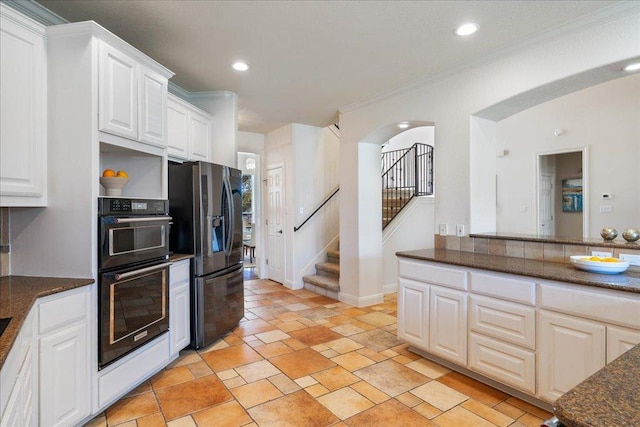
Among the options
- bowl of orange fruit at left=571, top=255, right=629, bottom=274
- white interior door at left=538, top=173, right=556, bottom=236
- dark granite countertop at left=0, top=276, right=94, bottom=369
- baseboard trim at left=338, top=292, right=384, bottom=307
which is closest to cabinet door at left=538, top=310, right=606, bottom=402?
bowl of orange fruit at left=571, top=255, right=629, bottom=274

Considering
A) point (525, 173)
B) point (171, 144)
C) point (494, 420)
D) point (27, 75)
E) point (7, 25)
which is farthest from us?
point (525, 173)

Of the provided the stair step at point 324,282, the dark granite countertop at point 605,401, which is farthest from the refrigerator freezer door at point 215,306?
the dark granite countertop at point 605,401

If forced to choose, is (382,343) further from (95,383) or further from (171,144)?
(171,144)

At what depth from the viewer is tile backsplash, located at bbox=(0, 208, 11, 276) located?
214 cm

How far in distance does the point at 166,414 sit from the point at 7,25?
2436 mm

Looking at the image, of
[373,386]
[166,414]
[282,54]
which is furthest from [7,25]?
[373,386]

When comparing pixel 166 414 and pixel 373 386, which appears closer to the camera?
pixel 166 414

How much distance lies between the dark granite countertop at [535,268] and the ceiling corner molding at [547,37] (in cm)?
171

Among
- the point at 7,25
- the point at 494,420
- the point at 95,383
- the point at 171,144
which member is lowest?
the point at 494,420

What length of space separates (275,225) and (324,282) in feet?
4.78

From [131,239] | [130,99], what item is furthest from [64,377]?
[130,99]

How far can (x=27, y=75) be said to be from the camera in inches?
77.6

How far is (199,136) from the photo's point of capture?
3.70 m

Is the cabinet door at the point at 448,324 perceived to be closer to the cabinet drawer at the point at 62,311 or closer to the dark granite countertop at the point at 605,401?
the dark granite countertop at the point at 605,401
